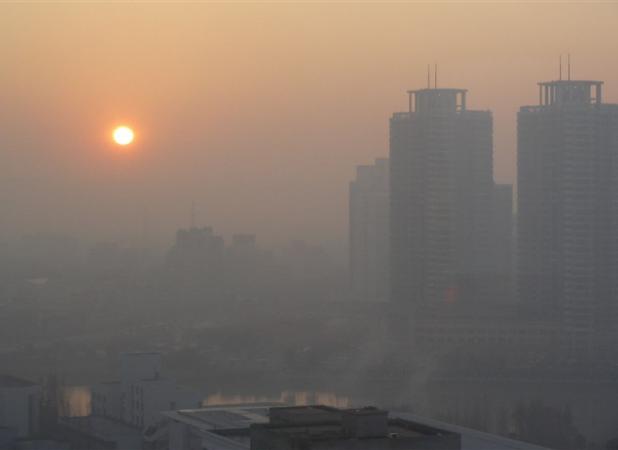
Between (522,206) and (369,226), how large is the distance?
2.89m

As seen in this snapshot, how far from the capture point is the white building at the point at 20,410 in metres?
6.27

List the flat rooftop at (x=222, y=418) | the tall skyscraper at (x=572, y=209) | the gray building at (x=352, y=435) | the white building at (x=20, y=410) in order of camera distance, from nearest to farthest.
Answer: the gray building at (x=352, y=435), the flat rooftop at (x=222, y=418), the white building at (x=20, y=410), the tall skyscraper at (x=572, y=209)

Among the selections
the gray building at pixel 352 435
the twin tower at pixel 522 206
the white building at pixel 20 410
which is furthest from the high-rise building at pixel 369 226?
the gray building at pixel 352 435

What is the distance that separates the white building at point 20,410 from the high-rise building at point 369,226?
788 centimetres

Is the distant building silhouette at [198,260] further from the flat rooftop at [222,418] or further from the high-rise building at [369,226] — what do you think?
the flat rooftop at [222,418]

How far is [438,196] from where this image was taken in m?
11.9

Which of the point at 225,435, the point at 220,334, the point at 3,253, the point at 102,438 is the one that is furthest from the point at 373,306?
the point at 225,435

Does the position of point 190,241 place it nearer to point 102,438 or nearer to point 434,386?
point 434,386

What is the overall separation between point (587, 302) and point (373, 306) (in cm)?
272

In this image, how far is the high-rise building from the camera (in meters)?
14.2

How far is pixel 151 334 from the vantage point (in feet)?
42.3

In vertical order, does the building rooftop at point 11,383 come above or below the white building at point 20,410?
above

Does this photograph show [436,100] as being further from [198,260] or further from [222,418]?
[222,418]

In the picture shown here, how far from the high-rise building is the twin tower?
1806mm
